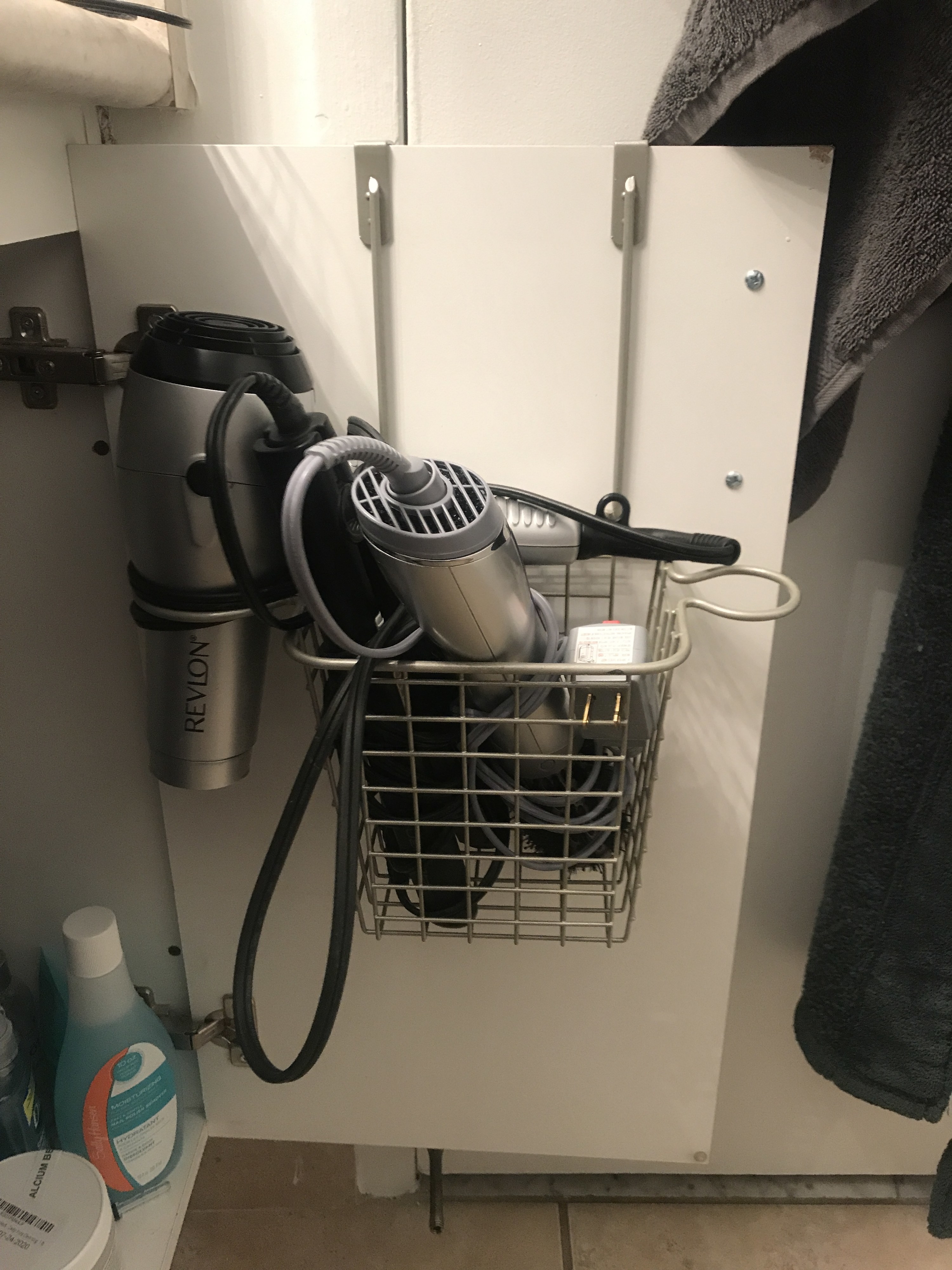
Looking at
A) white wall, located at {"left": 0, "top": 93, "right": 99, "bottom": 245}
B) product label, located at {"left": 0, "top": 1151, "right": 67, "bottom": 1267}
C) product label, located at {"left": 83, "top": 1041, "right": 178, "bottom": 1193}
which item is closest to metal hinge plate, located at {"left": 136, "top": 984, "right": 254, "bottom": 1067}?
product label, located at {"left": 83, "top": 1041, "right": 178, "bottom": 1193}

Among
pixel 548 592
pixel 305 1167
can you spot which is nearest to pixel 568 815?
pixel 548 592

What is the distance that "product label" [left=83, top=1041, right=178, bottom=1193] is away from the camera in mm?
608

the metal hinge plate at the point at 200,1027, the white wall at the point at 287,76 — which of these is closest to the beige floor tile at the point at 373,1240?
the metal hinge plate at the point at 200,1027

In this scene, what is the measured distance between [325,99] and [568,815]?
44cm

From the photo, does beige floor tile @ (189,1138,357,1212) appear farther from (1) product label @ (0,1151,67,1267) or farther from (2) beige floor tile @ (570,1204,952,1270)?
(1) product label @ (0,1151,67,1267)

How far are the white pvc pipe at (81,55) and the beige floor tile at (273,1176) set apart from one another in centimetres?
84

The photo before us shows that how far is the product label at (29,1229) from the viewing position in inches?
19.7

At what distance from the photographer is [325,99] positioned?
54 cm

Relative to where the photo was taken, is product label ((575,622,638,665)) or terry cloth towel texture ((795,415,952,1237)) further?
terry cloth towel texture ((795,415,952,1237))

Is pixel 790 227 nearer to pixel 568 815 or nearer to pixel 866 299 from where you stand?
pixel 866 299

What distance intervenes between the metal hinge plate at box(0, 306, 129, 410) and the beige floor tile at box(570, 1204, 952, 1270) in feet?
2.76

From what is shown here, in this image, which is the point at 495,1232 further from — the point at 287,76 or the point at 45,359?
the point at 287,76

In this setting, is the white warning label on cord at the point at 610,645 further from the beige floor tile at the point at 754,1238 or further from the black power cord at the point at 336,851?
the beige floor tile at the point at 754,1238

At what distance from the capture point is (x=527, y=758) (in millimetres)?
479
